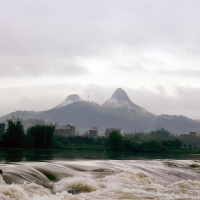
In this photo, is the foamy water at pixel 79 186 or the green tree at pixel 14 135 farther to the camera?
the green tree at pixel 14 135

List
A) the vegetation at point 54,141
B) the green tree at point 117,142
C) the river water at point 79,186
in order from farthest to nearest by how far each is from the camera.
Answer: the green tree at point 117,142 < the vegetation at point 54,141 < the river water at point 79,186

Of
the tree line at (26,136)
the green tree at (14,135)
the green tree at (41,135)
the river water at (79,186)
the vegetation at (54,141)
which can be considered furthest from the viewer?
the green tree at (41,135)

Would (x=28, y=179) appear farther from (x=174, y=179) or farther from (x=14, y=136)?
(x=14, y=136)

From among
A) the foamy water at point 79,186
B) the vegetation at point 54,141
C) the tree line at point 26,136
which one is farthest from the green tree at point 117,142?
the foamy water at point 79,186

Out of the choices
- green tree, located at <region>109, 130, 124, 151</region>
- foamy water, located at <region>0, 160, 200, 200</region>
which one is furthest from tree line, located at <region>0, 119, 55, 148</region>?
foamy water, located at <region>0, 160, 200, 200</region>

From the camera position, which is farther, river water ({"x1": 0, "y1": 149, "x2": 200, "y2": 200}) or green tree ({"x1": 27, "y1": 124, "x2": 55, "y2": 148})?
green tree ({"x1": 27, "y1": 124, "x2": 55, "y2": 148})

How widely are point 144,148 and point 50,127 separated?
69.9 ft

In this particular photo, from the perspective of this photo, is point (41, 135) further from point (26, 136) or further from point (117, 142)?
point (117, 142)

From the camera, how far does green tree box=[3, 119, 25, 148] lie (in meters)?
62.5

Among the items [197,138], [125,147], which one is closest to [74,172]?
[125,147]

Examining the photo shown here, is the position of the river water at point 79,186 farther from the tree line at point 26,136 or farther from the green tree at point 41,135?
the green tree at point 41,135

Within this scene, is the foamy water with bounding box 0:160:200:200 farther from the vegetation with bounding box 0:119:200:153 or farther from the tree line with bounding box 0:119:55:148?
the vegetation with bounding box 0:119:200:153

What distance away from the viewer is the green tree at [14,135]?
205 feet

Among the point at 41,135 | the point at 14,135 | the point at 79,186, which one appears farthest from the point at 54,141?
the point at 79,186
